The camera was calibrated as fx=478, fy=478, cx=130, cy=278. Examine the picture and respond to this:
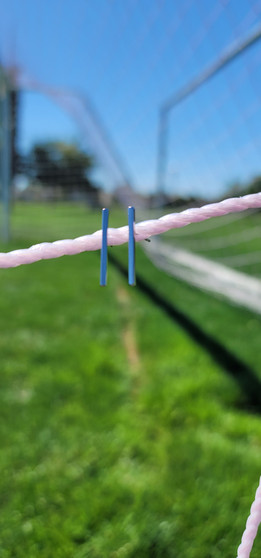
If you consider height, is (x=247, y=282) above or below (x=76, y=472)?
above

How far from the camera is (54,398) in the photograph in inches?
68.6

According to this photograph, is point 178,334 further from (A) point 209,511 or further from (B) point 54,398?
(A) point 209,511

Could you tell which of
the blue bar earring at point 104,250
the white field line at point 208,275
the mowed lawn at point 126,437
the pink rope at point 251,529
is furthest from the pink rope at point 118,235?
the white field line at point 208,275

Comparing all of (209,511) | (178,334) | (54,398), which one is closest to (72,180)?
(178,334)

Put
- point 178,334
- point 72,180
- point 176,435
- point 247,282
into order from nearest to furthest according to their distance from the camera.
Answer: point 176,435 → point 178,334 → point 247,282 → point 72,180

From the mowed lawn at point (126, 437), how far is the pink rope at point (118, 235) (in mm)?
860

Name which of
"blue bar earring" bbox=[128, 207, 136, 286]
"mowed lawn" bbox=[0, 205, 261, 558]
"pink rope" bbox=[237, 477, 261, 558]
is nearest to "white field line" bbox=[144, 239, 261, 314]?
"mowed lawn" bbox=[0, 205, 261, 558]

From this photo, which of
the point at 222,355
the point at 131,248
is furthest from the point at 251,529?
the point at 222,355

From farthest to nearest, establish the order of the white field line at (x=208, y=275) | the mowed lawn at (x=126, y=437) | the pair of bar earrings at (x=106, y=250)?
the white field line at (x=208, y=275)
the mowed lawn at (x=126, y=437)
the pair of bar earrings at (x=106, y=250)

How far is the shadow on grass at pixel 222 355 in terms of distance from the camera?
5.85 ft

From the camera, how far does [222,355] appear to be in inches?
85.7

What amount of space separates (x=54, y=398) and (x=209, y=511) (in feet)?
2.47

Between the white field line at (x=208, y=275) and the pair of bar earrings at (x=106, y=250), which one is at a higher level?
the white field line at (x=208, y=275)

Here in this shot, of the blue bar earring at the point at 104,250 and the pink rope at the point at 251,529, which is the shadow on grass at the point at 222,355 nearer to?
the pink rope at the point at 251,529
